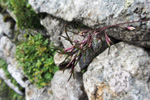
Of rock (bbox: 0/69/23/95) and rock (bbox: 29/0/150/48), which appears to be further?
rock (bbox: 0/69/23/95)

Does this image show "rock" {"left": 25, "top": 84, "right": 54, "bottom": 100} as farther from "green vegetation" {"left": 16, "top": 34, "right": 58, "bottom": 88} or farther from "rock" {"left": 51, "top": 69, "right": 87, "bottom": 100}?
"rock" {"left": 51, "top": 69, "right": 87, "bottom": 100}

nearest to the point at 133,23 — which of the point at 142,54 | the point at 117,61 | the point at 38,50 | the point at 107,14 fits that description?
the point at 107,14

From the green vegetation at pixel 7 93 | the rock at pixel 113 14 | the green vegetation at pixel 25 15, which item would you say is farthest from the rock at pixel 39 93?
the rock at pixel 113 14

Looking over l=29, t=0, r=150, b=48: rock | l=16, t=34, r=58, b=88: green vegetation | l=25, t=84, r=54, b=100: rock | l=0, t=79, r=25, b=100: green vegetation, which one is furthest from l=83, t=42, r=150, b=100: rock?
l=0, t=79, r=25, b=100: green vegetation

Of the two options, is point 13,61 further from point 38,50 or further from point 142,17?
point 142,17

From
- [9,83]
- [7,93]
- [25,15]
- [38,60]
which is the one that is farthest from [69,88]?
[7,93]

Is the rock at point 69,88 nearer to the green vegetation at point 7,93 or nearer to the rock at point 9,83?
the rock at point 9,83

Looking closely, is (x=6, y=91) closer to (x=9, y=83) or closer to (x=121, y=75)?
(x=9, y=83)
